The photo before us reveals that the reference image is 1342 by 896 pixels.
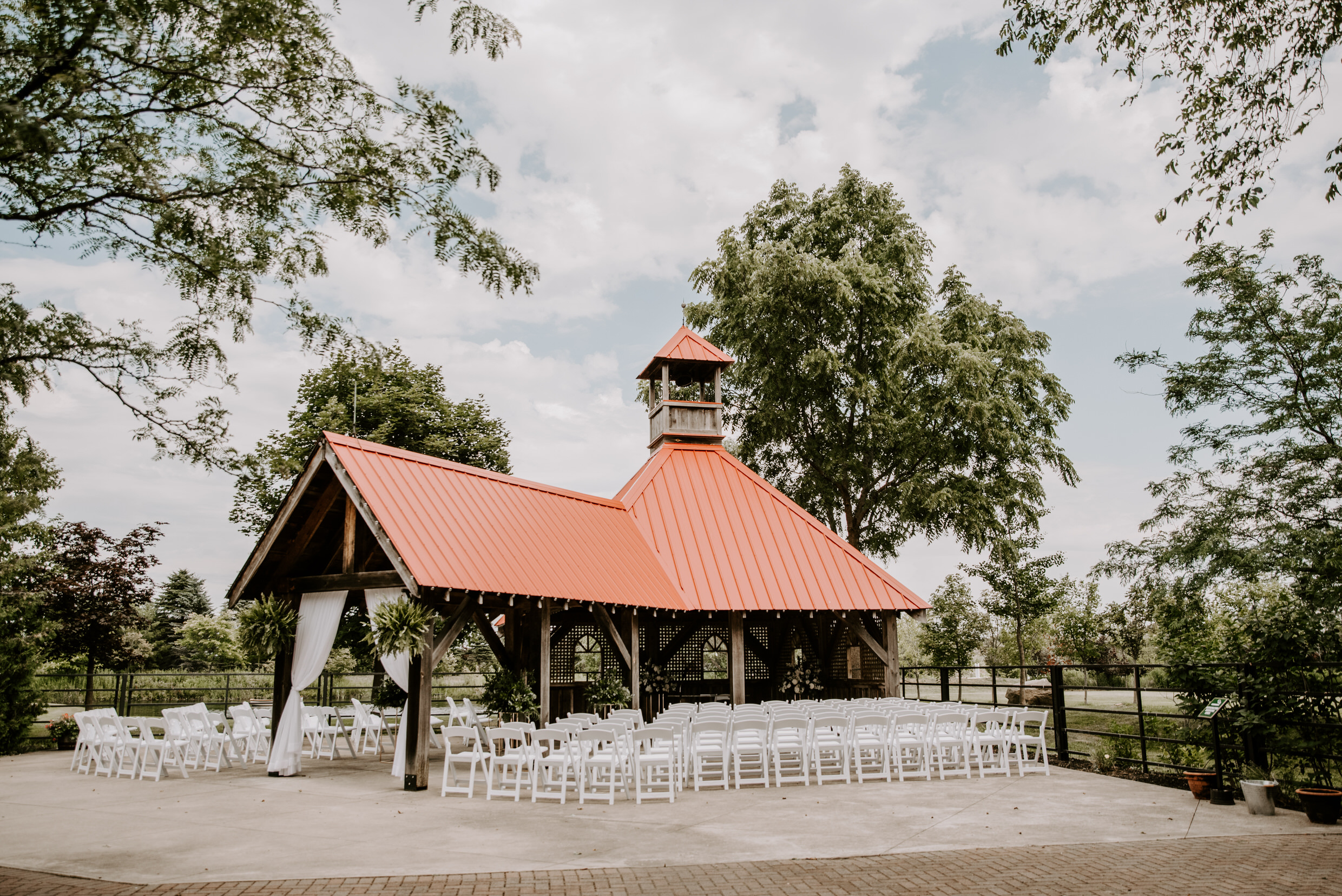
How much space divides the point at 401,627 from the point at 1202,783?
9.04 m

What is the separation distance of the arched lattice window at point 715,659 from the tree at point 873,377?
6.82 meters

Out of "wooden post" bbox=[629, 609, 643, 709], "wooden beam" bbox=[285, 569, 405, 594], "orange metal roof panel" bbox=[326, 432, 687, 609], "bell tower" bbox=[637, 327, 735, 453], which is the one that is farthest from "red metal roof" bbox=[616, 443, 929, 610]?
"wooden beam" bbox=[285, 569, 405, 594]

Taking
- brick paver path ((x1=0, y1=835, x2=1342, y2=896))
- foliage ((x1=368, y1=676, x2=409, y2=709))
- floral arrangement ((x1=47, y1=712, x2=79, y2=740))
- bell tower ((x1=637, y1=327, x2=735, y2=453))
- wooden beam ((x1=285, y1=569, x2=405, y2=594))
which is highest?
bell tower ((x1=637, y1=327, x2=735, y2=453))

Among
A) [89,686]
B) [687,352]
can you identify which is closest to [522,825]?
[89,686]

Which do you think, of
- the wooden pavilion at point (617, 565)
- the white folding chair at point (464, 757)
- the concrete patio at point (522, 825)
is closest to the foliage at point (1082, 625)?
the wooden pavilion at point (617, 565)

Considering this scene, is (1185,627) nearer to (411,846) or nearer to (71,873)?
(411,846)

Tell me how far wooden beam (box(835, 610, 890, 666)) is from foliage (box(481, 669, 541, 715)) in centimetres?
603

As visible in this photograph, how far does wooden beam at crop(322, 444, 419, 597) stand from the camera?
401 inches

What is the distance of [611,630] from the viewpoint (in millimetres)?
13633

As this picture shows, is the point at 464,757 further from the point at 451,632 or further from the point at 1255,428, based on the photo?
the point at 1255,428

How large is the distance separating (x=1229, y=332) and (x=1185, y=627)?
541 cm

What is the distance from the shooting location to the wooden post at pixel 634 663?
14328mm

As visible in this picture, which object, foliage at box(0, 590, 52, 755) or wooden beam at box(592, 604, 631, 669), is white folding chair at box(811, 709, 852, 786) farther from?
foliage at box(0, 590, 52, 755)

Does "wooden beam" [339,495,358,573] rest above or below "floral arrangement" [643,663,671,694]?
above
